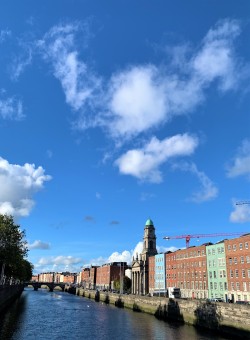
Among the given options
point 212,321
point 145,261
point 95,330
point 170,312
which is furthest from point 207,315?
point 145,261

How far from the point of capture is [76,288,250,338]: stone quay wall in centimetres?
6147

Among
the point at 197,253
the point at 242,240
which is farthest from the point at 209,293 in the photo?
the point at 242,240

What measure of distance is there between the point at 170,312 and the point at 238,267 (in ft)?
82.5

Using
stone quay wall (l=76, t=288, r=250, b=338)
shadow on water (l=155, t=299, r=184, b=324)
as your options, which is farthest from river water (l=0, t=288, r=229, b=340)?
shadow on water (l=155, t=299, r=184, b=324)

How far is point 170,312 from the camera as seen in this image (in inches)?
3526

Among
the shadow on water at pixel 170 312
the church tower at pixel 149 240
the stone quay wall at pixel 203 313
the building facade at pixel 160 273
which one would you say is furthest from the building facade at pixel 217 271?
the church tower at pixel 149 240

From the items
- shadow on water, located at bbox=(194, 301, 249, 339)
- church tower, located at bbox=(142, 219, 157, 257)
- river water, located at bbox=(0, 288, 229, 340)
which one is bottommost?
river water, located at bbox=(0, 288, 229, 340)

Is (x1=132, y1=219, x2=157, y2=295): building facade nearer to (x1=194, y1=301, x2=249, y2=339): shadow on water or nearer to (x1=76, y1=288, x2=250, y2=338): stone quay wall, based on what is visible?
(x1=76, y1=288, x2=250, y2=338): stone quay wall

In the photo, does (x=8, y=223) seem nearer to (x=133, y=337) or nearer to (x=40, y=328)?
(x=40, y=328)

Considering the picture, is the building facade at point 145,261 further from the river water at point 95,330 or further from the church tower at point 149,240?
the river water at point 95,330

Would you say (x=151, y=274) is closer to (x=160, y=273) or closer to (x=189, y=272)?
(x=160, y=273)

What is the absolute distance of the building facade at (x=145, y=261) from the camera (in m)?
184

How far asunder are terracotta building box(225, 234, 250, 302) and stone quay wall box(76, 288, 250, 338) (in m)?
19.7

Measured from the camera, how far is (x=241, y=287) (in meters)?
99.1
